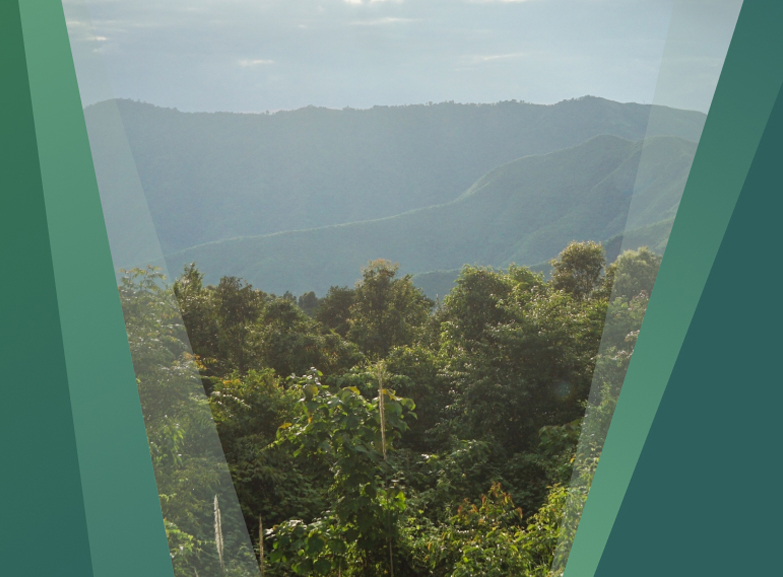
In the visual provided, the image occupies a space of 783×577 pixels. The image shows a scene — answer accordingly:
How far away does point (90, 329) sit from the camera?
1.35 meters

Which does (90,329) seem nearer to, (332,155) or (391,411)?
(391,411)

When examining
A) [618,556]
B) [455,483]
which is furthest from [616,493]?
[455,483]

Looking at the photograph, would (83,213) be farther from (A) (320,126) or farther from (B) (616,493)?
(A) (320,126)

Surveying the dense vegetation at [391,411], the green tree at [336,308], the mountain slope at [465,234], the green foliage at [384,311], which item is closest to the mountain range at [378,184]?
the mountain slope at [465,234]

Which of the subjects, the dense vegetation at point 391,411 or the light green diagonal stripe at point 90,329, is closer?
the light green diagonal stripe at point 90,329

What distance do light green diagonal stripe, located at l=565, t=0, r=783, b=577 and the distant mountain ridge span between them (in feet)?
75.7
